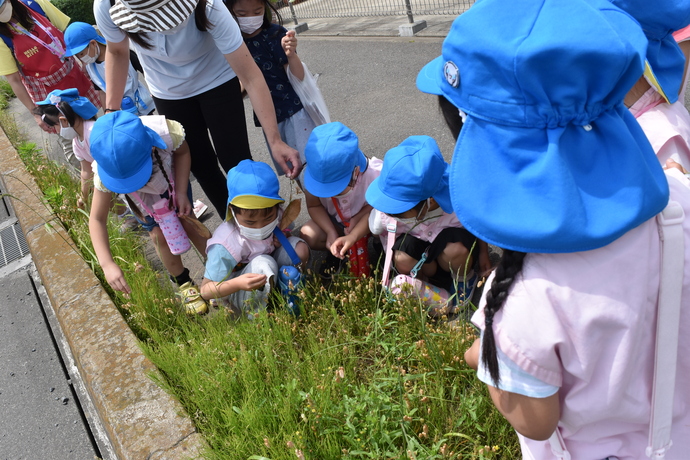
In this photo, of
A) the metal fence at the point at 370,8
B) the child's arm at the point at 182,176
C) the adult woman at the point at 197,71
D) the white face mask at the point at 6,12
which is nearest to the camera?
the adult woman at the point at 197,71

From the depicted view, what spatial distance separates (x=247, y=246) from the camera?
3.00 meters

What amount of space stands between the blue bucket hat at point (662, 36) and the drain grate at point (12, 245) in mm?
4765

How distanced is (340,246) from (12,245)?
350 cm

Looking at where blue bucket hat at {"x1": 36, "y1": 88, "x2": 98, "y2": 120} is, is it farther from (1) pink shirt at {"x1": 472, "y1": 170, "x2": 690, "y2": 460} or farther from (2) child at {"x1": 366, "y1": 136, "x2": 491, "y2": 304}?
(1) pink shirt at {"x1": 472, "y1": 170, "x2": 690, "y2": 460}

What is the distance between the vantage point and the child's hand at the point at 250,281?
8.97 feet

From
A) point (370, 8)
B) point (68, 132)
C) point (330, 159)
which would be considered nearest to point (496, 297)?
point (330, 159)

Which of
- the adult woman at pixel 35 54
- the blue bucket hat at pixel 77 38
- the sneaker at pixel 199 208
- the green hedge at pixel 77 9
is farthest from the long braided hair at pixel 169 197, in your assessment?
the green hedge at pixel 77 9

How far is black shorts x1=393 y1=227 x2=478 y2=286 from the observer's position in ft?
8.80

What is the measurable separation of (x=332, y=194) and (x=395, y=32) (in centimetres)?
514

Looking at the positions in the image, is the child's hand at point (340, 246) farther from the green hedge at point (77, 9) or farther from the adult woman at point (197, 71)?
the green hedge at point (77, 9)

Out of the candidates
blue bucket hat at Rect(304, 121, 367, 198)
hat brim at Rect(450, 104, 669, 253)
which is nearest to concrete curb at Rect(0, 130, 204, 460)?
blue bucket hat at Rect(304, 121, 367, 198)

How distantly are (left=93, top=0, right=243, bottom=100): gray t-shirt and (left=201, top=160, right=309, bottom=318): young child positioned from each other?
1.73 ft

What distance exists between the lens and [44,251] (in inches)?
156

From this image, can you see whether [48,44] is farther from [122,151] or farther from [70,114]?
[122,151]
